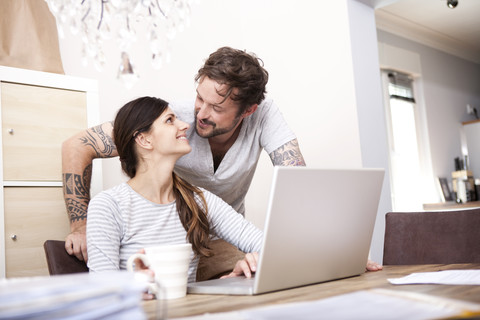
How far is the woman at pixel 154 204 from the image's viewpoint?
1.29m

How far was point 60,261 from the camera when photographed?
4.20 feet

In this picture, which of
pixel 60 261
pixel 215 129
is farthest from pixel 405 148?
pixel 60 261

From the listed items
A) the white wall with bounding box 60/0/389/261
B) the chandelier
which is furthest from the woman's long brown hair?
the white wall with bounding box 60/0/389/261

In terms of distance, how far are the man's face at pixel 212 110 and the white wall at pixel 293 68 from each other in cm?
87

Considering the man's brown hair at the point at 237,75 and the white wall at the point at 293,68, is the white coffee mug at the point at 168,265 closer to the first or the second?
the man's brown hair at the point at 237,75

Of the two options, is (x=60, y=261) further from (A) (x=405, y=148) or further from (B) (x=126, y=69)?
(A) (x=405, y=148)

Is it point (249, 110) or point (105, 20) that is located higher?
point (105, 20)

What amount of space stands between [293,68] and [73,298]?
2.70m

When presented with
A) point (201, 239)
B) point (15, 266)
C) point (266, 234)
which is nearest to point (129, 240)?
point (201, 239)

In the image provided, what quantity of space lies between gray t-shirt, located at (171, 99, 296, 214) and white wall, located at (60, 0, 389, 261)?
69 centimetres

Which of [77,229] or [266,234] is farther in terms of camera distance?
[77,229]

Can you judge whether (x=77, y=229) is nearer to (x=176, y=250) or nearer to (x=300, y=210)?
(x=176, y=250)

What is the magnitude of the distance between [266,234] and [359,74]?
2088 millimetres

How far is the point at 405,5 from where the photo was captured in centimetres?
465
